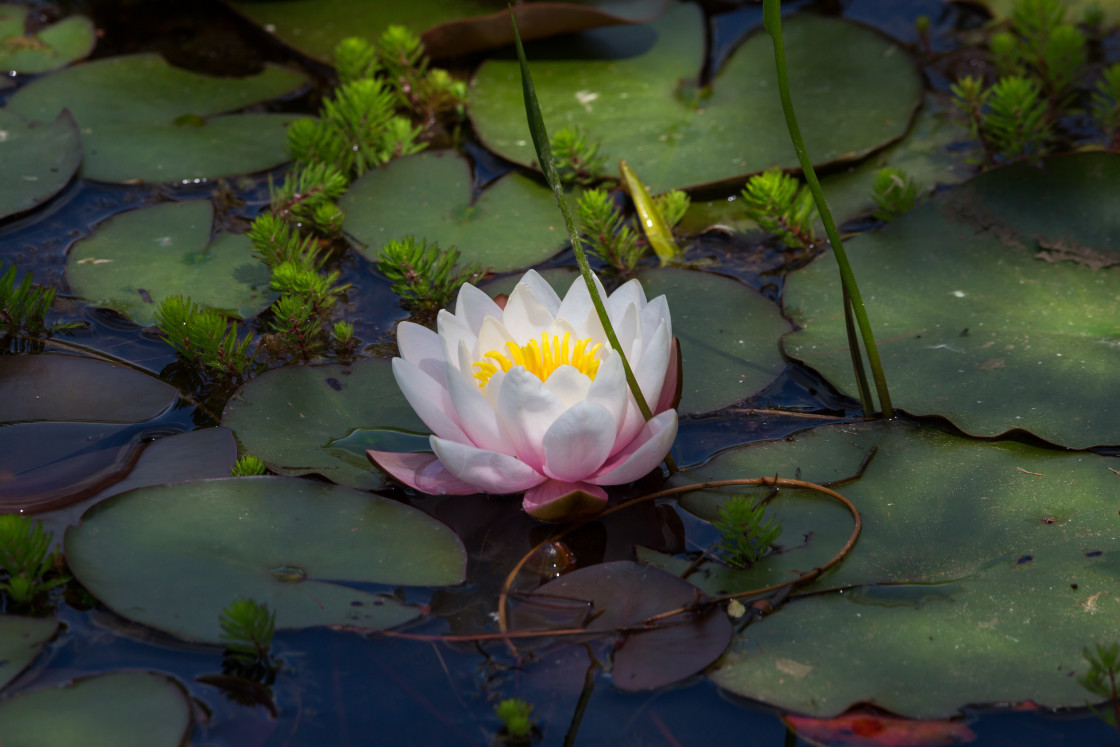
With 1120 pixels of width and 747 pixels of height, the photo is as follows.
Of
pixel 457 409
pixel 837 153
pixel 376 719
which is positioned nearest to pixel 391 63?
pixel 837 153

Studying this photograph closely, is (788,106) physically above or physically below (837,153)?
above

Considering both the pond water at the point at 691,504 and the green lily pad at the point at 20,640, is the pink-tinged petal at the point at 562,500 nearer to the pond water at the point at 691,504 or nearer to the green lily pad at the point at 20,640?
the pond water at the point at 691,504

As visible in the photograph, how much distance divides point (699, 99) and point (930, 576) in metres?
2.16

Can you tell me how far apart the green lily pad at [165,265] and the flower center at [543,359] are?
3.23 feet

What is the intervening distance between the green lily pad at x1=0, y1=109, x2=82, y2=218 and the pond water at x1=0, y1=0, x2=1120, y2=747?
0.06 metres

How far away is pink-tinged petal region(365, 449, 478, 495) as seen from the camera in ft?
6.39

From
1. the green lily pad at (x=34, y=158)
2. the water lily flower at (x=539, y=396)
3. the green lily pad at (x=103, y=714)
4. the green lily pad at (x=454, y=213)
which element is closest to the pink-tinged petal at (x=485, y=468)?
the water lily flower at (x=539, y=396)

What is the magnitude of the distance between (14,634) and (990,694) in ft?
6.05

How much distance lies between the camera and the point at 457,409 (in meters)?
1.86

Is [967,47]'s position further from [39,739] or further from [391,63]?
[39,739]

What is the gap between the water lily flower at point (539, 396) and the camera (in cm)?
179

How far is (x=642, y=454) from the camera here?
72.2 inches

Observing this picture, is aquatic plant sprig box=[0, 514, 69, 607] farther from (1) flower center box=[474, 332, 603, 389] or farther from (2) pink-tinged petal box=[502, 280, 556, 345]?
(2) pink-tinged petal box=[502, 280, 556, 345]

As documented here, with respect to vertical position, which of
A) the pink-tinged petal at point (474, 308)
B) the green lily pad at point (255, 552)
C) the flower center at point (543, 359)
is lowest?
the green lily pad at point (255, 552)
